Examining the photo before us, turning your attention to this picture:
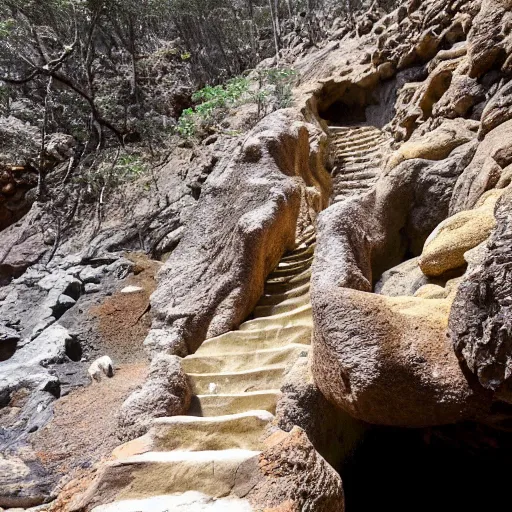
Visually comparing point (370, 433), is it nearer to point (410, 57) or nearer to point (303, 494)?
point (303, 494)

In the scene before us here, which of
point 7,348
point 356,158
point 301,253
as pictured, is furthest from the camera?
point 356,158

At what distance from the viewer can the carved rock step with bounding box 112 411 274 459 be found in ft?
10.5

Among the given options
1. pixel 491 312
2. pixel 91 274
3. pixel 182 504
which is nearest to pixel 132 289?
pixel 91 274

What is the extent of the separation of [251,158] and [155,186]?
21.2 ft

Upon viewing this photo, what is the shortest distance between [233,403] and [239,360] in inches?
26.2

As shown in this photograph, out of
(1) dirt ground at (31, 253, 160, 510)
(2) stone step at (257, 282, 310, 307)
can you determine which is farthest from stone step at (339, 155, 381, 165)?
(2) stone step at (257, 282, 310, 307)

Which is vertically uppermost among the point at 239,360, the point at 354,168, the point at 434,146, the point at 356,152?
the point at 356,152

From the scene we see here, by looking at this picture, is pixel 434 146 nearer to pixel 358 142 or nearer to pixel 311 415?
pixel 311 415

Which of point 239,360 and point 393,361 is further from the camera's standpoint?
point 239,360

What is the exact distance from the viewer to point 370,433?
3.91m

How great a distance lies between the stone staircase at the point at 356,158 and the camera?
9.19 m

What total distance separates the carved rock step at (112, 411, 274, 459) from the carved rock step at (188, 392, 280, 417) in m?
0.35

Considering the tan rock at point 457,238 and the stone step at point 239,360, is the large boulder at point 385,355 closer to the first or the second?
the tan rock at point 457,238

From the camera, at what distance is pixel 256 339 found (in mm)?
4797
